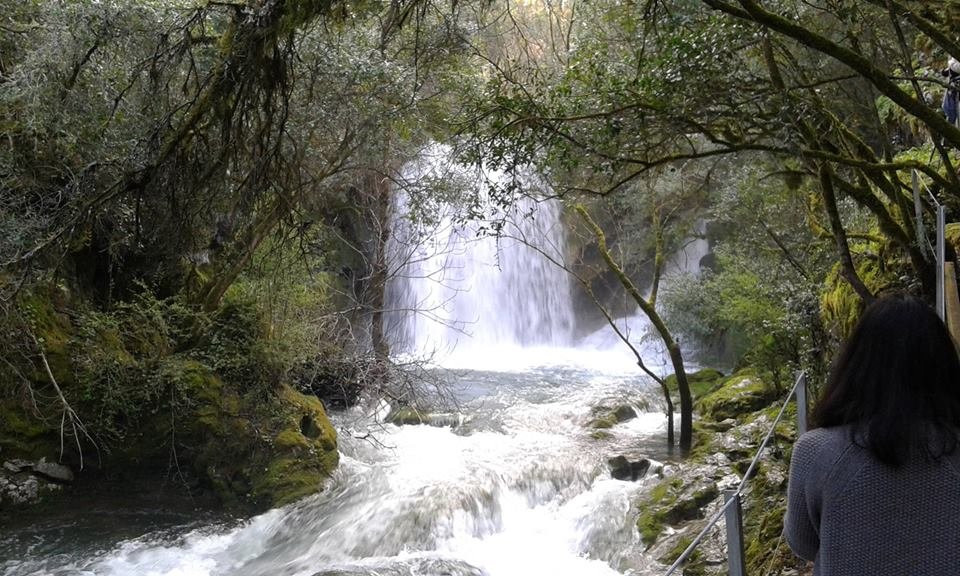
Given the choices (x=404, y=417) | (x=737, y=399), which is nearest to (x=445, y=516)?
(x=404, y=417)

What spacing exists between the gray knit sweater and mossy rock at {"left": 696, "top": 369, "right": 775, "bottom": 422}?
9152mm

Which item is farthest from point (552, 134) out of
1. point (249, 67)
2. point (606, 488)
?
point (606, 488)

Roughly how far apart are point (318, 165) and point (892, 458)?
30.2 feet

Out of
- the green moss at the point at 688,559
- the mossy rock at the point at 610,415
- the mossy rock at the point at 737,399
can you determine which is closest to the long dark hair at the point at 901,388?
the green moss at the point at 688,559

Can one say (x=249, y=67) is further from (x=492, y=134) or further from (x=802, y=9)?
(x=802, y=9)

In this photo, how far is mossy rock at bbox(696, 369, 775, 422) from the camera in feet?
34.4

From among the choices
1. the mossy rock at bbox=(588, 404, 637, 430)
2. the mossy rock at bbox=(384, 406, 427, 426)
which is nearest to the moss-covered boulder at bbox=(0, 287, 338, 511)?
the mossy rock at bbox=(384, 406, 427, 426)

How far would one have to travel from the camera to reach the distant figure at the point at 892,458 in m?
1.58

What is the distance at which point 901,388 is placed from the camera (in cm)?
161

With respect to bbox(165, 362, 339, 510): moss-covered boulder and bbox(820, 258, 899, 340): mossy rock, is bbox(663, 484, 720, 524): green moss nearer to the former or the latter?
bbox(820, 258, 899, 340): mossy rock

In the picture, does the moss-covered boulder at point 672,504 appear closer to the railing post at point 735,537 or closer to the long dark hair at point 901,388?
the railing post at point 735,537

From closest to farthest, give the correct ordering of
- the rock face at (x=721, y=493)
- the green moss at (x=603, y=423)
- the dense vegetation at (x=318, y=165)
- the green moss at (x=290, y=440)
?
the dense vegetation at (x=318, y=165), the rock face at (x=721, y=493), the green moss at (x=290, y=440), the green moss at (x=603, y=423)

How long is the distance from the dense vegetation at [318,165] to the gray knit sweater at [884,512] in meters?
2.89

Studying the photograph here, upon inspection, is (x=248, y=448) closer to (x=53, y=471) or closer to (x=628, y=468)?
(x=53, y=471)
